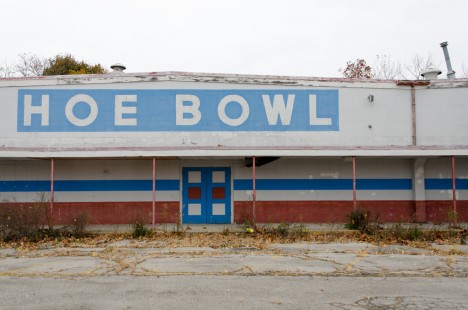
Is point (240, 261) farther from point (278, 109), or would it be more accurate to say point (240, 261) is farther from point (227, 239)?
point (278, 109)

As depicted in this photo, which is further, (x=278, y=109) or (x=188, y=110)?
(x=278, y=109)

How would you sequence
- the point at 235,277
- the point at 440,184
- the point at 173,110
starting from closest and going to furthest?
the point at 235,277
the point at 173,110
the point at 440,184

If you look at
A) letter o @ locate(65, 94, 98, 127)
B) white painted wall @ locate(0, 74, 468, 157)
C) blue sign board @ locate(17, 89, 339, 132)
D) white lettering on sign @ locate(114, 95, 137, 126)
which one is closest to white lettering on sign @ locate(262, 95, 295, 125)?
blue sign board @ locate(17, 89, 339, 132)

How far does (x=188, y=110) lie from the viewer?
17938 mm

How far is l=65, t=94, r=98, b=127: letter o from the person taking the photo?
17.7 meters

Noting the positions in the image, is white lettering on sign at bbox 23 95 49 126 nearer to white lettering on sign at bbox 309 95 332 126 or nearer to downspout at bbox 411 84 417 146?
white lettering on sign at bbox 309 95 332 126

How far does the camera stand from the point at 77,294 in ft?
24.6

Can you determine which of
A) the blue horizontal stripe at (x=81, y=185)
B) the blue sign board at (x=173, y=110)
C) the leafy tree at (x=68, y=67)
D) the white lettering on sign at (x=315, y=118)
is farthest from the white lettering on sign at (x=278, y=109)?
the leafy tree at (x=68, y=67)

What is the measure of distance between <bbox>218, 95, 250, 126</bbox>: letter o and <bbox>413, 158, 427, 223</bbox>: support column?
705 centimetres

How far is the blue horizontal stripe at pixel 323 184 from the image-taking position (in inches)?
729

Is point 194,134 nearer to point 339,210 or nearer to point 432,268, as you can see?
point 339,210

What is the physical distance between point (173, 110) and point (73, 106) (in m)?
3.83

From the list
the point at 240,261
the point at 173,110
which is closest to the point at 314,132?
the point at 173,110

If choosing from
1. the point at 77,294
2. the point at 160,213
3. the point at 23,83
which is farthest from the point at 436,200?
the point at 23,83
